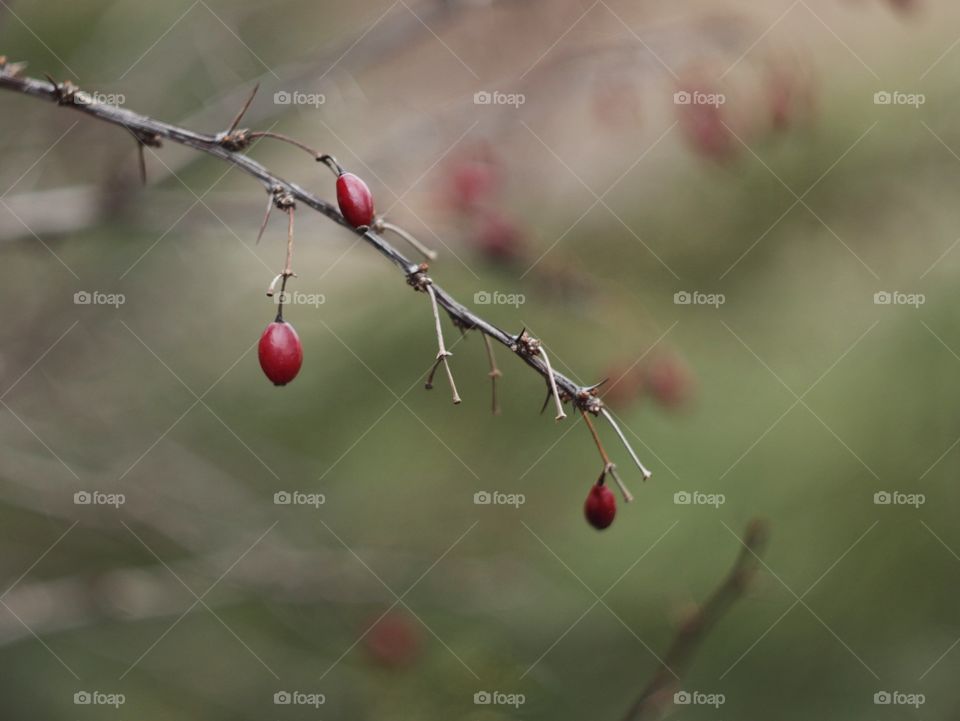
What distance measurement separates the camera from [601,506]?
4.27 feet

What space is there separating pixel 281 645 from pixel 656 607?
4.19 ft

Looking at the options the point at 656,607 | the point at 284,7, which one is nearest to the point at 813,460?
the point at 656,607

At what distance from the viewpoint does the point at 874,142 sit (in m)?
4.12

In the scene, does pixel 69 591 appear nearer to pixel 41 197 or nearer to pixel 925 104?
pixel 41 197
